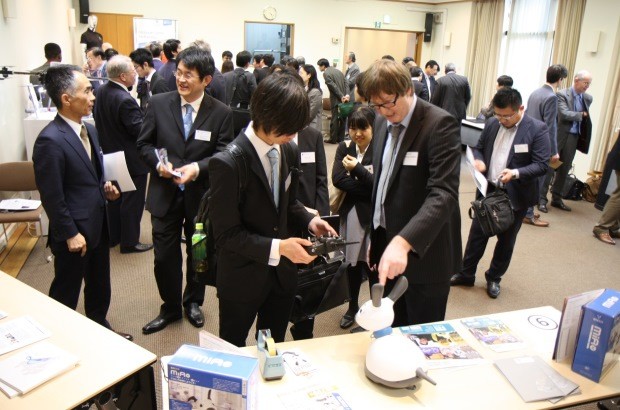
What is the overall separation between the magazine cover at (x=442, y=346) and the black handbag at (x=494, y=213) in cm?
142

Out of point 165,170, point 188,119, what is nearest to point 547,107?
point 188,119

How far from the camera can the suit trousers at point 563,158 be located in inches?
228

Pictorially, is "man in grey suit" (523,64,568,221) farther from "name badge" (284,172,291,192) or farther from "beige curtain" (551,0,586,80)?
"name badge" (284,172,291,192)

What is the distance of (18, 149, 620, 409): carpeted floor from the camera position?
123 inches

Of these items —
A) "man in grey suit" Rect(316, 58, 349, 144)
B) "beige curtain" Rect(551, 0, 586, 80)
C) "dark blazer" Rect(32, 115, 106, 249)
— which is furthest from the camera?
"man in grey suit" Rect(316, 58, 349, 144)

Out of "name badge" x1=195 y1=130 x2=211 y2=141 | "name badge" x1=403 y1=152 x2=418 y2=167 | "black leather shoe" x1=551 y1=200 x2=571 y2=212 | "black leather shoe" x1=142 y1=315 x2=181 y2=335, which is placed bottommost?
"black leather shoe" x1=142 y1=315 x2=181 y2=335

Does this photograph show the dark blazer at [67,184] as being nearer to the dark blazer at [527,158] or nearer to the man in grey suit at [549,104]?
the dark blazer at [527,158]

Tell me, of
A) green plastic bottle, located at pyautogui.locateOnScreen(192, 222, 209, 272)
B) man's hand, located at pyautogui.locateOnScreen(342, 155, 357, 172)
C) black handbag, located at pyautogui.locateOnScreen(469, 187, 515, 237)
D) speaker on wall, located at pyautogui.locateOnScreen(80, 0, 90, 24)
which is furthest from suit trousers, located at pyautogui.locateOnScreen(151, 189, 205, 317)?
speaker on wall, located at pyautogui.locateOnScreen(80, 0, 90, 24)

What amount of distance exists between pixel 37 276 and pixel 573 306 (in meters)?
3.62

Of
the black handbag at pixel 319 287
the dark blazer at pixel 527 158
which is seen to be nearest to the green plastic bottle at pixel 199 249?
Answer: the black handbag at pixel 319 287

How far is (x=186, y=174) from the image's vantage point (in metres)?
2.54

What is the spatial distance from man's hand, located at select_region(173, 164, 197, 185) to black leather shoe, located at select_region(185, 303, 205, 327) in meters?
0.98

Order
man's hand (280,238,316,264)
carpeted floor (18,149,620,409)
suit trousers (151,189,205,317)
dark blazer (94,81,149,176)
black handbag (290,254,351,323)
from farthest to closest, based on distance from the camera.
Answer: dark blazer (94,81,149,176)
carpeted floor (18,149,620,409)
suit trousers (151,189,205,317)
black handbag (290,254,351,323)
man's hand (280,238,316,264)

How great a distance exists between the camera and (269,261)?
1663mm
